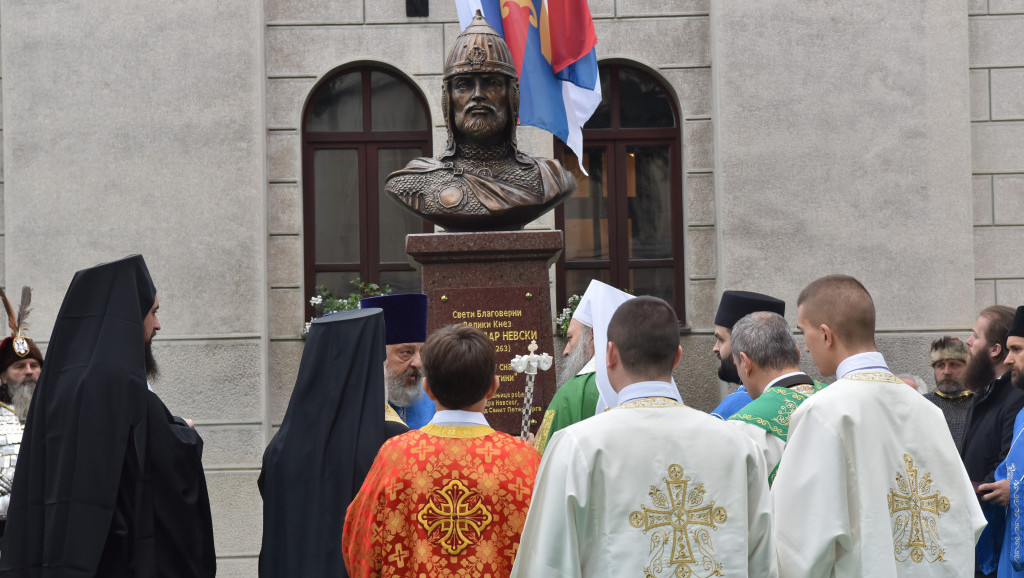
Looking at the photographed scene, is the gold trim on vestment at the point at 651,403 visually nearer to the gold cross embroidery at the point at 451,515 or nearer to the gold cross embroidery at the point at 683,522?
the gold cross embroidery at the point at 683,522

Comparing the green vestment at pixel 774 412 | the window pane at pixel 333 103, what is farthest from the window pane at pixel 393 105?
the green vestment at pixel 774 412

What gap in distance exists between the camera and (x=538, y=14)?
785 centimetres

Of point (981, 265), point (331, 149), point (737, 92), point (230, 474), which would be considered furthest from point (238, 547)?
point (981, 265)

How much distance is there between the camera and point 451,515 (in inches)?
126

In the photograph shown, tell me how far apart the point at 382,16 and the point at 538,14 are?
2420 mm

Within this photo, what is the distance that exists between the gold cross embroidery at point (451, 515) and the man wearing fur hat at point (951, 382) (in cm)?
449

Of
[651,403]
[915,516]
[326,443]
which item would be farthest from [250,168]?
[915,516]

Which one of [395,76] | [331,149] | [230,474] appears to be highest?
[395,76]

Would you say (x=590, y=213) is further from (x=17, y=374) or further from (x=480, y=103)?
(x=17, y=374)

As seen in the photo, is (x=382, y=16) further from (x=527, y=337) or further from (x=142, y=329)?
(x=142, y=329)

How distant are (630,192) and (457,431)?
23.3ft

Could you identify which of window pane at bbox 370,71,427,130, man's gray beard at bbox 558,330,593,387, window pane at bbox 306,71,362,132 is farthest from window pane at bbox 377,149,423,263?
man's gray beard at bbox 558,330,593,387

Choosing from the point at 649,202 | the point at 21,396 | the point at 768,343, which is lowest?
the point at 21,396

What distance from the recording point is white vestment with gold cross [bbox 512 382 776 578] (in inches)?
118
